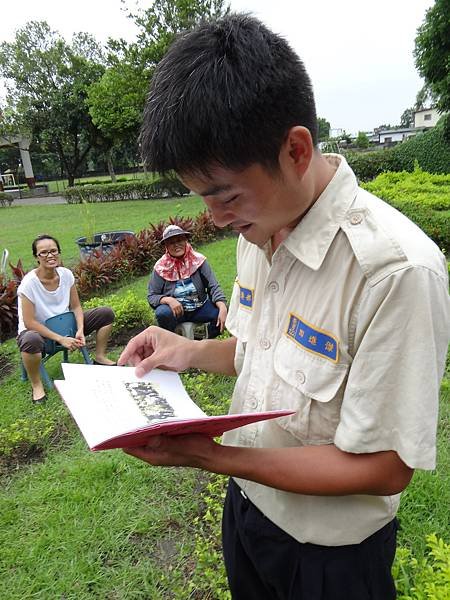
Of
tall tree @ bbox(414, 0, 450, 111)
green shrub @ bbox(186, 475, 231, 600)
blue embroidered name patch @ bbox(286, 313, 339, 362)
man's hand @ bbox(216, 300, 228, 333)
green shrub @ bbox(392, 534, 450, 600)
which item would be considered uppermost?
tall tree @ bbox(414, 0, 450, 111)

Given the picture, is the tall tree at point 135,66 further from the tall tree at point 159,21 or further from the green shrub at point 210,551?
the green shrub at point 210,551

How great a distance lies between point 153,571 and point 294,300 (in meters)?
1.76

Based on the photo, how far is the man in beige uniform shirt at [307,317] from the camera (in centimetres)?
74

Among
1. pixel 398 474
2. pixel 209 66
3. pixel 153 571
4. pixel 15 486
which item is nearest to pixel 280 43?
pixel 209 66

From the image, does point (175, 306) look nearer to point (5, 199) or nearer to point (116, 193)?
point (116, 193)

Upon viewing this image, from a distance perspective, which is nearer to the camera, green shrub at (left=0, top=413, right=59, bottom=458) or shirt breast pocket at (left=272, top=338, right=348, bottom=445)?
shirt breast pocket at (left=272, top=338, right=348, bottom=445)

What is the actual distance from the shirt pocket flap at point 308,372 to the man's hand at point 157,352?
0.39 metres

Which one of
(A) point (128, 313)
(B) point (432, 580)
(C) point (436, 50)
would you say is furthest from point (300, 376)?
(C) point (436, 50)

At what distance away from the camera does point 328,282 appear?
85 centimetres

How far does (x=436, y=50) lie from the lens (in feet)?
49.8

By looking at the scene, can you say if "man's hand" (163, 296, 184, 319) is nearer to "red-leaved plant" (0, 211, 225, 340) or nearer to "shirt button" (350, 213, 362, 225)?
"red-leaved plant" (0, 211, 225, 340)

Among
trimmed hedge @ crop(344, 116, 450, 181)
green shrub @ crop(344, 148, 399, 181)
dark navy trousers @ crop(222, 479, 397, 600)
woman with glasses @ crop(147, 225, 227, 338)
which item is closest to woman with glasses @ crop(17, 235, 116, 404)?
woman with glasses @ crop(147, 225, 227, 338)

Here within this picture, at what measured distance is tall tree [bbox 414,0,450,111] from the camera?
47.9 ft

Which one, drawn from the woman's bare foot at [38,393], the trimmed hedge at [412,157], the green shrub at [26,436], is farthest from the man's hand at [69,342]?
the trimmed hedge at [412,157]
